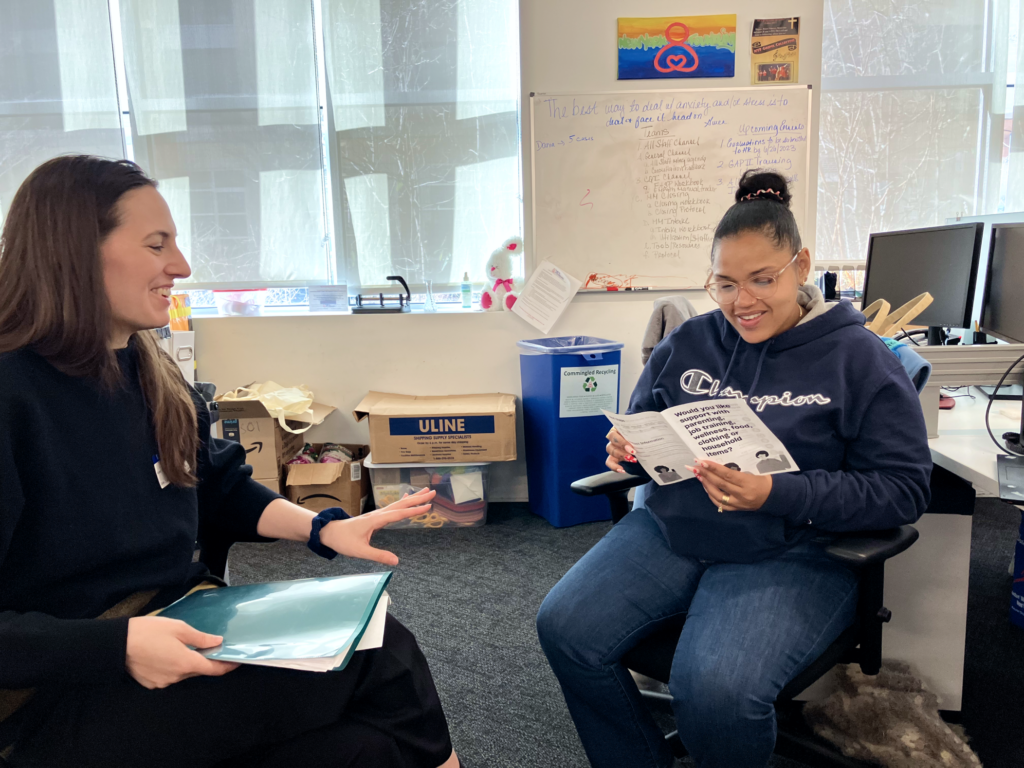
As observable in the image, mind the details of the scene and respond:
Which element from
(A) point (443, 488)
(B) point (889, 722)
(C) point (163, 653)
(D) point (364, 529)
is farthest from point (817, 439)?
(A) point (443, 488)

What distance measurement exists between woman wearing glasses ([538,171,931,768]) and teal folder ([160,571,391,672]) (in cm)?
46

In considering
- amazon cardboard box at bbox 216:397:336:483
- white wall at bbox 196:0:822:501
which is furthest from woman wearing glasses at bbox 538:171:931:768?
amazon cardboard box at bbox 216:397:336:483

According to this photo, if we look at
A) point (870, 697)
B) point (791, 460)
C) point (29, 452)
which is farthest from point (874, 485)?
point (29, 452)

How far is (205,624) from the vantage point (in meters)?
0.90

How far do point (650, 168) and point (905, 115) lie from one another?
1.48m

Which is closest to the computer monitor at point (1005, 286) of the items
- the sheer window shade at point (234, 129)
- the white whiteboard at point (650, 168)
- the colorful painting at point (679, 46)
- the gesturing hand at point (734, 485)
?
the gesturing hand at point (734, 485)

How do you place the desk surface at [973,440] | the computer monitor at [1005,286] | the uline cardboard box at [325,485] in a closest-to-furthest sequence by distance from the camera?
the desk surface at [973,440] → the computer monitor at [1005,286] → the uline cardboard box at [325,485]

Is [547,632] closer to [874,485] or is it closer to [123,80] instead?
[874,485]

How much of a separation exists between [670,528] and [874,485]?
373 mm

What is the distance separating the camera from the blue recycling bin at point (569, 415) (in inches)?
110

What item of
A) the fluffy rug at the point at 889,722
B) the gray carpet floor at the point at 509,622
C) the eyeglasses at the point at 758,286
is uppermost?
the eyeglasses at the point at 758,286

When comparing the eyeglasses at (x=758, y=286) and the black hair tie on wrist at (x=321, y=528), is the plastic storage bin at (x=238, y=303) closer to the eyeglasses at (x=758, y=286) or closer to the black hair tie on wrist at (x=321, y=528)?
the black hair tie on wrist at (x=321, y=528)

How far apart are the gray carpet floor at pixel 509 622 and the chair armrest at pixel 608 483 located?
0.60 metres

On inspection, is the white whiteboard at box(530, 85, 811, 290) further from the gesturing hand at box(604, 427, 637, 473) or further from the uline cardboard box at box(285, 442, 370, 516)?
the gesturing hand at box(604, 427, 637, 473)
